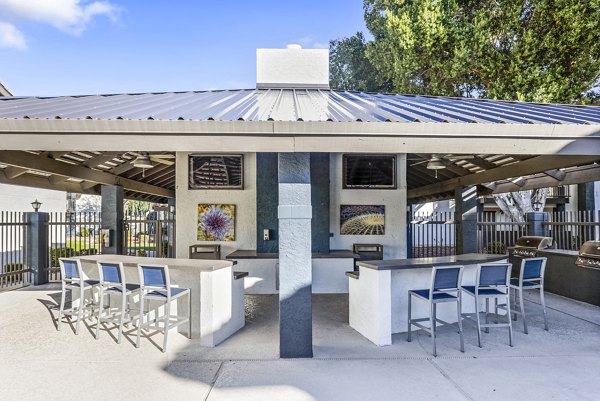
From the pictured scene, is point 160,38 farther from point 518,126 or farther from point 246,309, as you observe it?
point 518,126

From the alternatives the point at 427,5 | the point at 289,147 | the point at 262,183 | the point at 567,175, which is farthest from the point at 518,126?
the point at 427,5

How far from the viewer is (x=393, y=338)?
5211 mm

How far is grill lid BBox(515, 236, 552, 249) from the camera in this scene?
856 centimetres

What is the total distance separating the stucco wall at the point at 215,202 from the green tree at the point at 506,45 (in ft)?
25.9

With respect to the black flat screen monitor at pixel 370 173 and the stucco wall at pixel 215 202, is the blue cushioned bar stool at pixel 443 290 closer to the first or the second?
the black flat screen monitor at pixel 370 173

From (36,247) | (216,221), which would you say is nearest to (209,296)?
(216,221)

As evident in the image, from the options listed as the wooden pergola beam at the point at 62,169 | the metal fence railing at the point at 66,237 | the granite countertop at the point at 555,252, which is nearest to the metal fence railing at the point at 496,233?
the granite countertop at the point at 555,252

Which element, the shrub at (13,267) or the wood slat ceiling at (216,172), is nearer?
the wood slat ceiling at (216,172)

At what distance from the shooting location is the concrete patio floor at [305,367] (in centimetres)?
366

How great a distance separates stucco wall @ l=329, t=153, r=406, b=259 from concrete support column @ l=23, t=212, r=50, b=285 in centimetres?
758

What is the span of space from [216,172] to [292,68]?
10.9 ft

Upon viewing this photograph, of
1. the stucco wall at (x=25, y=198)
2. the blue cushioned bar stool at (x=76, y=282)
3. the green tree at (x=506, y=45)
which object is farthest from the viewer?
the stucco wall at (x=25, y=198)

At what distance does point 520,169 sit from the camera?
6.89 meters

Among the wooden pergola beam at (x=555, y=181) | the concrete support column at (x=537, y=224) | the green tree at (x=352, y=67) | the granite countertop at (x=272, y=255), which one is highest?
the green tree at (x=352, y=67)
